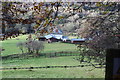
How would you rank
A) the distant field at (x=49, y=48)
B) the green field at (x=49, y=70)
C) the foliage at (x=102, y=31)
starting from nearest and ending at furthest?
the foliage at (x=102, y=31), the distant field at (x=49, y=48), the green field at (x=49, y=70)

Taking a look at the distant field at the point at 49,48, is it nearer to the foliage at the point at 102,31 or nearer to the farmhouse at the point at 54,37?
the farmhouse at the point at 54,37

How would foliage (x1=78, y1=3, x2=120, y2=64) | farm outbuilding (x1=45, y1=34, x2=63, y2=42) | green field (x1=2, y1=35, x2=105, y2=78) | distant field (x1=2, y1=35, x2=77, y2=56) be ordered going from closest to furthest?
1. foliage (x1=78, y1=3, x2=120, y2=64)
2. farm outbuilding (x1=45, y1=34, x2=63, y2=42)
3. distant field (x1=2, y1=35, x2=77, y2=56)
4. green field (x1=2, y1=35, x2=105, y2=78)

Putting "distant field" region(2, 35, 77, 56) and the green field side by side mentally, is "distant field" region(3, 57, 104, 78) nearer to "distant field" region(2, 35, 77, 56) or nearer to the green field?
the green field

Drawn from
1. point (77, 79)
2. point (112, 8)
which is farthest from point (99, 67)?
point (112, 8)

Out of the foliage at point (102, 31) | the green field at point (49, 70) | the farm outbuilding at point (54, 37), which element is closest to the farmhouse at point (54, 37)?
the farm outbuilding at point (54, 37)

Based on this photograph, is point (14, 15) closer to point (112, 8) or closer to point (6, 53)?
point (6, 53)

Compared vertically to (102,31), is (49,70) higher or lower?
lower

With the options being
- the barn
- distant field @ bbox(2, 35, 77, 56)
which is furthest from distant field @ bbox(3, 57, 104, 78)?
the barn

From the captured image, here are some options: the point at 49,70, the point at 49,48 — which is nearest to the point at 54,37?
the point at 49,48

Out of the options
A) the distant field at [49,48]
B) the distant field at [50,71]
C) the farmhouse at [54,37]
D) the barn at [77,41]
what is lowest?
the distant field at [50,71]

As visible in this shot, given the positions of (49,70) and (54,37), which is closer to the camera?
(54,37)

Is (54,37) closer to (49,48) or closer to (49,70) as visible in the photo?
(49,48)
